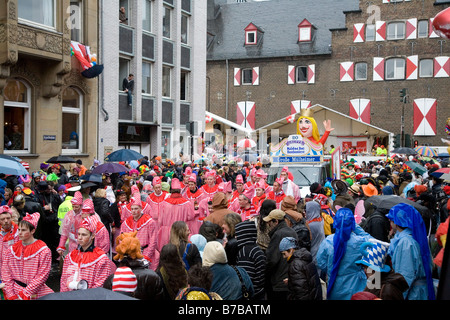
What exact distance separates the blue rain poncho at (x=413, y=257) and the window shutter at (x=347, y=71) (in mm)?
36373

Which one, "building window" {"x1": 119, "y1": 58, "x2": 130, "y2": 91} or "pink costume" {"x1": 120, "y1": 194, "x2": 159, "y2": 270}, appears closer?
"pink costume" {"x1": 120, "y1": 194, "x2": 159, "y2": 270}

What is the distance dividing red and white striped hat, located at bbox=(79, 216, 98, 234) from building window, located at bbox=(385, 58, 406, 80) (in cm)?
3650

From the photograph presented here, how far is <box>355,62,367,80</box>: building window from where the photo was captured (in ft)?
129

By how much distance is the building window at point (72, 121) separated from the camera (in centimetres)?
1827

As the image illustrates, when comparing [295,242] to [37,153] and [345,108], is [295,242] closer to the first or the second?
[37,153]

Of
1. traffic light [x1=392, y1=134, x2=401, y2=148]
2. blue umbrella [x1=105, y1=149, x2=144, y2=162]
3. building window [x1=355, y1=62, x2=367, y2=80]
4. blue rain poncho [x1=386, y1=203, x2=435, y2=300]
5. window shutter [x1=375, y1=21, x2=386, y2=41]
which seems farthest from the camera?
building window [x1=355, y1=62, x2=367, y2=80]

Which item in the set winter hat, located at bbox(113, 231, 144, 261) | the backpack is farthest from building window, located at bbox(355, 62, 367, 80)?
winter hat, located at bbox(113, 231, 144, 261)

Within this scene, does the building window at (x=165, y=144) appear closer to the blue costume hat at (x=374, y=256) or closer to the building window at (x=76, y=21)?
the building window at (x=76, y=21)

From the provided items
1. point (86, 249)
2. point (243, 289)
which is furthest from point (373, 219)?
point (86, 249)

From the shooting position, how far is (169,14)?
2444 centimetres

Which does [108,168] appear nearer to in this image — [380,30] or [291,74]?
[291,74]

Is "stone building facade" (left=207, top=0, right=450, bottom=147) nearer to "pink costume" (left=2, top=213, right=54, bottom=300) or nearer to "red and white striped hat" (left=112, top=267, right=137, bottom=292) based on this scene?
"pink costume" (left=2, top=213, right=54, bottom=300)

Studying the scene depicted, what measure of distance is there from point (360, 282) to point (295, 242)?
0.77 meters

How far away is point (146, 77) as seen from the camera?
2314cm
